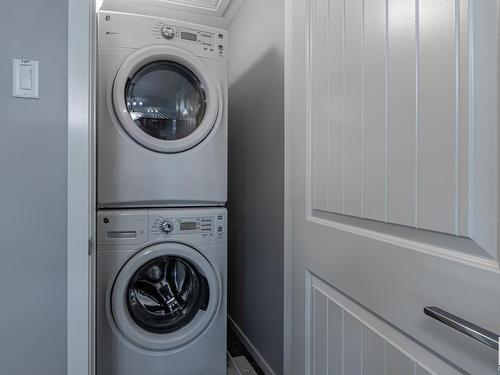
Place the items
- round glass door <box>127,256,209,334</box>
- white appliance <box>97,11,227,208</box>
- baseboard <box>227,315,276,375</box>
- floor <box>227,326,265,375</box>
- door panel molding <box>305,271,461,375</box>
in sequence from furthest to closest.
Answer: floor <box>227,326,265,375</box> < baseboard <box>227,315,276,375</box> < round glass door <box>127,256,209,334</box> < white appliance <box>97,11,227,208</box> < door panel molding <box>305,271,461,375</box>

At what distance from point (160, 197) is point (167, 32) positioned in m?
0.79

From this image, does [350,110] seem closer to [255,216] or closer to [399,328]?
[399,328]

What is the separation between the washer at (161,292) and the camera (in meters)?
1.38

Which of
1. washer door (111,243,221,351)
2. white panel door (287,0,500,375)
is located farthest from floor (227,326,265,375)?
white panel door (287,0,500,375)

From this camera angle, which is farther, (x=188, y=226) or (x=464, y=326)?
(x=188, y=226)

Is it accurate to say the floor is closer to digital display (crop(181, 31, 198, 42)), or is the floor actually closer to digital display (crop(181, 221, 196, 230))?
digital display (crop(181, 221, 196, 230))

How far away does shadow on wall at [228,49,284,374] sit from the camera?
5.13ft

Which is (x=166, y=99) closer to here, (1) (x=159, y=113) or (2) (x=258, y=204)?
(1) (x=159, y=113)

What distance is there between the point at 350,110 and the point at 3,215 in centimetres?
114

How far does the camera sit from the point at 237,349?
199 cm

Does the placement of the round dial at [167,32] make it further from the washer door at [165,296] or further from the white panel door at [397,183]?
the washer door at [165,296]

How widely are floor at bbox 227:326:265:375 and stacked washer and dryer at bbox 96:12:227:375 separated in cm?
28

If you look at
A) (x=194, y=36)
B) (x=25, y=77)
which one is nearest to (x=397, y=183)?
(x=25, y=77)

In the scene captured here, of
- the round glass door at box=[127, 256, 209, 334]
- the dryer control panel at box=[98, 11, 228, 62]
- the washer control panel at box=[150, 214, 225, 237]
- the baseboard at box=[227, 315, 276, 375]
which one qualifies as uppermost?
the dryer control panel at box=[98, 11, 228, 62]
